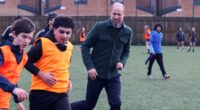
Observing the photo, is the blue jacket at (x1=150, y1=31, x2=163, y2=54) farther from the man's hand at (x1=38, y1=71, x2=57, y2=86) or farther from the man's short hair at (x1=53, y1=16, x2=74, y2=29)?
the man's hand at (x1=38, y1=71, x2=57, y2=86)

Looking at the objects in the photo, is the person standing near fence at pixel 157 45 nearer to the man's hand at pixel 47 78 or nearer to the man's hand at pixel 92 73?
the man's hand at pixel 92 73

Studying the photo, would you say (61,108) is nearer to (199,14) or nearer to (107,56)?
(107,56)

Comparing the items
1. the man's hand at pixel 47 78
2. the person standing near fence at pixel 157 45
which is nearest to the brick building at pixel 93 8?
the person standing near fence at pixel 157 45

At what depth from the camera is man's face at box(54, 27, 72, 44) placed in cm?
716

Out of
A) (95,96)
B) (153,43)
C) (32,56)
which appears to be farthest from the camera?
(153,43)

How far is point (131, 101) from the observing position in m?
13.1

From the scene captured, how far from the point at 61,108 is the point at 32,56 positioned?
0.74 metres

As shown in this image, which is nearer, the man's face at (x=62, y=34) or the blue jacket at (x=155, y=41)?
the man's face at (x=62, y=34)

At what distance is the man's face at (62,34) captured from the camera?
7164mm

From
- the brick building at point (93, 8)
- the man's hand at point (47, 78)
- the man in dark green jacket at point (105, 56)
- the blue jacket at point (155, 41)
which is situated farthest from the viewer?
the brick building at point (93, 8)

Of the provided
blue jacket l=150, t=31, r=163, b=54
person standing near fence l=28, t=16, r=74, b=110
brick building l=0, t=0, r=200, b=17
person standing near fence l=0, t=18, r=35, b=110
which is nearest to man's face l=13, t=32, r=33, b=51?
person standing near fence l=0, t=18, r=35, b=110

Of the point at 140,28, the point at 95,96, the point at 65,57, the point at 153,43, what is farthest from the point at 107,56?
the point at 140,28

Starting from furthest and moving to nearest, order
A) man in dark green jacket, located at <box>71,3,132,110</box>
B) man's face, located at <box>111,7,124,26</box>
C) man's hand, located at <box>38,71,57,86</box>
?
man in dark green jacket, located at <box>71,3,132,110</box>, man's face, located at <box>111,7,124,26</box>, man's hand, located at <box>38,71,57,86</box>

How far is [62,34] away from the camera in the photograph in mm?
7203
